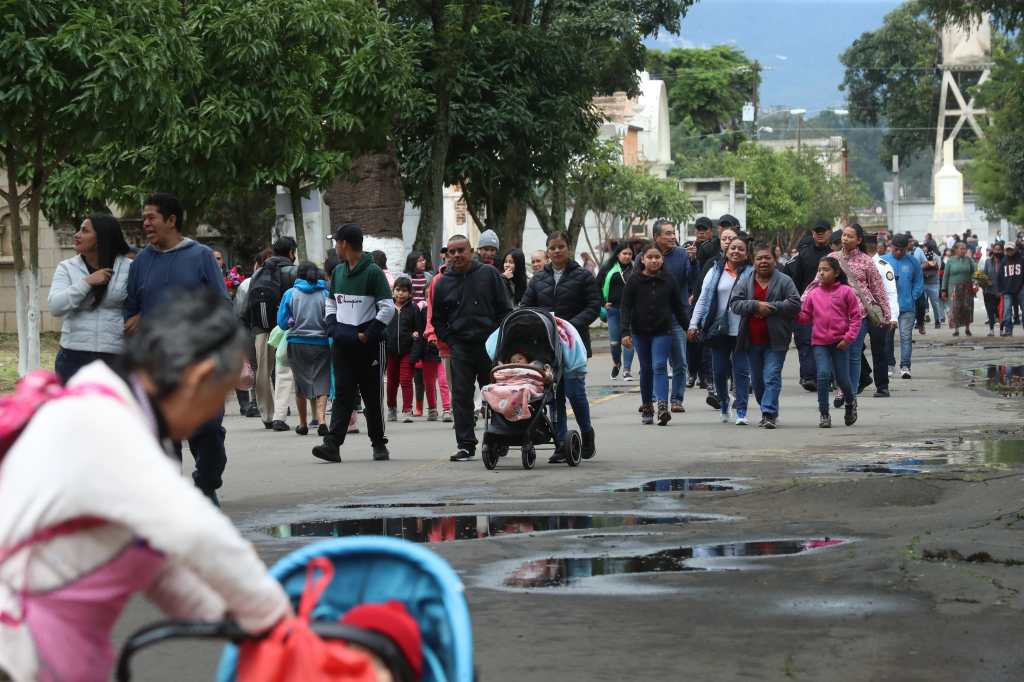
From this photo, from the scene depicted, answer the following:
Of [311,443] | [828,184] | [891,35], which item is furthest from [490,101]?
[891,35]

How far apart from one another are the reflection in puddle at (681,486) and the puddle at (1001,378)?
849 cm

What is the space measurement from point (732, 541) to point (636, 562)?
0.84 metres

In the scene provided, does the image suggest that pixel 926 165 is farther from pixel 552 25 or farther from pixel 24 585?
pixel 24 585

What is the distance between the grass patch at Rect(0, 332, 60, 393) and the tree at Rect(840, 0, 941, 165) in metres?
85.2

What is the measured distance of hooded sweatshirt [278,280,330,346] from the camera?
53.7ft

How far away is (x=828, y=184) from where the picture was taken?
9525 cm

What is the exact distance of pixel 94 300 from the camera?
32.3 ft

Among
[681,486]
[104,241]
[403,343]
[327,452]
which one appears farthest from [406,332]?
[104,241]

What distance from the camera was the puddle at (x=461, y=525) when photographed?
382 inches

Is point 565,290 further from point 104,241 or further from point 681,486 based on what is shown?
point 104,241

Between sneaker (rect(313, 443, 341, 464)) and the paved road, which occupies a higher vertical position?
sneaker (rect(313, 443, 341, 464))

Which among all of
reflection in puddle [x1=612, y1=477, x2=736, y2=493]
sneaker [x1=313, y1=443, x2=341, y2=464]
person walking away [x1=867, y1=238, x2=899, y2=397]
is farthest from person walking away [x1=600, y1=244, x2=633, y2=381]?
reflection in puddle [x1=612, y1=477, x2=736, y2=493]

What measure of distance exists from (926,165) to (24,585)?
602ft

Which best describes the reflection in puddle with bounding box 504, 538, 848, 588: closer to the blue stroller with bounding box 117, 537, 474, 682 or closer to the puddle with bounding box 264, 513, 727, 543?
the puddle with bounding box 264, 513, 727, 543
